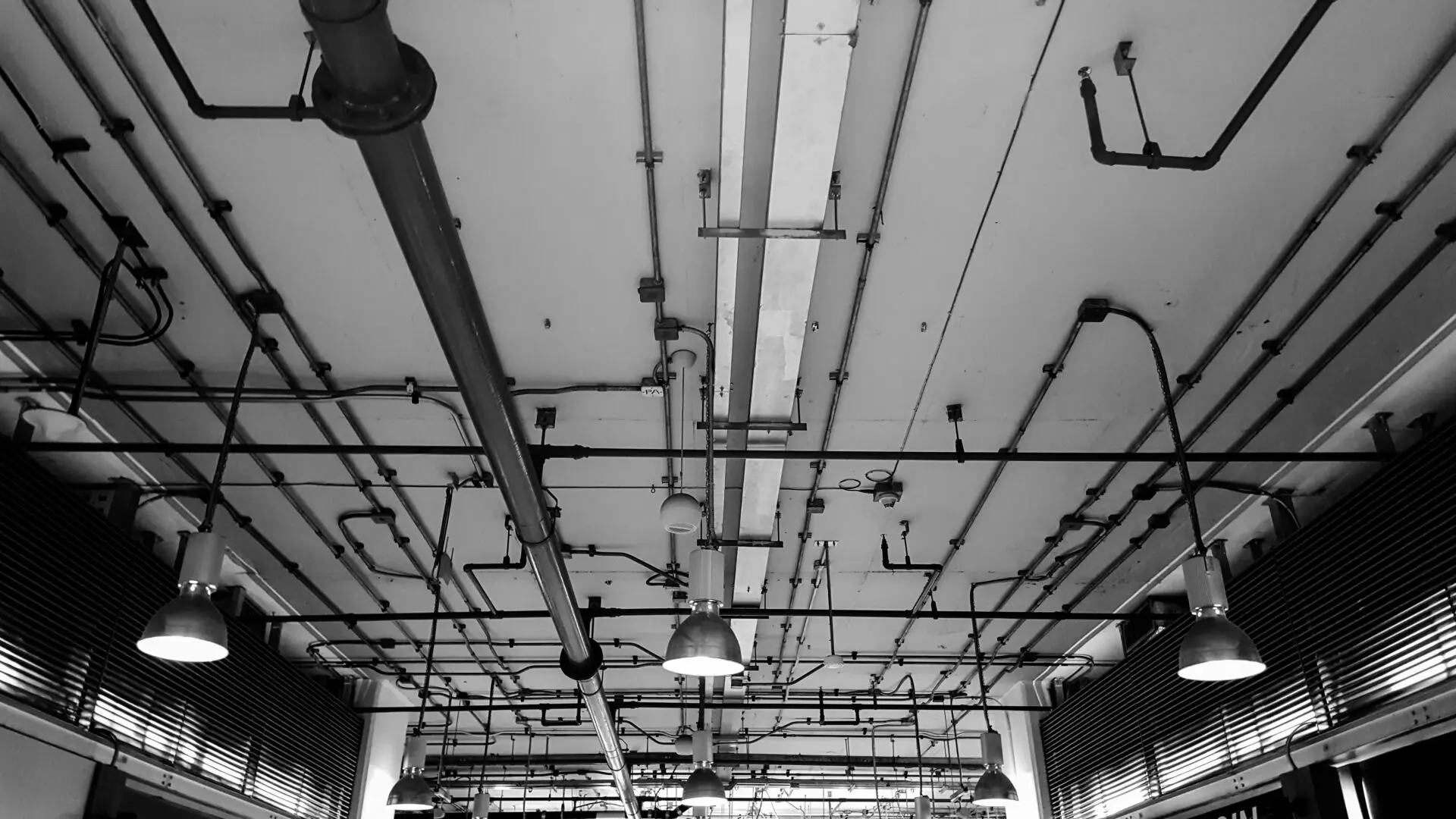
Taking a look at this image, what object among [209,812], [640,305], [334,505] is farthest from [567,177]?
[209,812]

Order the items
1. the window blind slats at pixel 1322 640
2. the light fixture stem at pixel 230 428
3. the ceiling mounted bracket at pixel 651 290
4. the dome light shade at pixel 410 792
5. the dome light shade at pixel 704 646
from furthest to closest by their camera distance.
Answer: the dome light shade at pixel 410 792 < the window blind slats at pixel 1322 640 < the ceiling mounted bracket at pixel 651 290 < the light fixture stem at pixel 230 428 < the dome light shade at pixel 704 646

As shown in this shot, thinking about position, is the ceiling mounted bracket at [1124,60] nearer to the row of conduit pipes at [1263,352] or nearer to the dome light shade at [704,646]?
the row of conduit pipes at [1263,352]

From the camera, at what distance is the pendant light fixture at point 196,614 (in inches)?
178

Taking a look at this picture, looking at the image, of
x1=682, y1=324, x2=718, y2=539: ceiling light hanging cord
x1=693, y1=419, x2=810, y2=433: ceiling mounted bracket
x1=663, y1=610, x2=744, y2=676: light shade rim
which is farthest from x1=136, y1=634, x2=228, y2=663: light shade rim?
x1=693, y1=419, x2=810, y2=433: ceiling mounted bracket

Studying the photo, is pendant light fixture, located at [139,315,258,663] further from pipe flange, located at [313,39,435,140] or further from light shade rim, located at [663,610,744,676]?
pipe flange, located at [313,39,435,140]

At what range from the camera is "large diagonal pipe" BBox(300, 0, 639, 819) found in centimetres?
224

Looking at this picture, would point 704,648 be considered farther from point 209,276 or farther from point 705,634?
point 209,276

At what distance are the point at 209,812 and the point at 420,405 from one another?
186 inches

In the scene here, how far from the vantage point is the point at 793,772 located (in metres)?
16.4

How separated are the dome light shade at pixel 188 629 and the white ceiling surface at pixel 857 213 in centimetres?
169

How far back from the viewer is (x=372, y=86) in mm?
2336

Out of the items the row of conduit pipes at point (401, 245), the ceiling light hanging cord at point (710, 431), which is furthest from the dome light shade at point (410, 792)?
the ceiling light hanging cord at point (710, 431)

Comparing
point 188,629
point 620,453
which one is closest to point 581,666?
point 620,453

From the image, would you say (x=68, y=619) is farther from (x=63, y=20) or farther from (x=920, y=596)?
(x=920, y=596)
